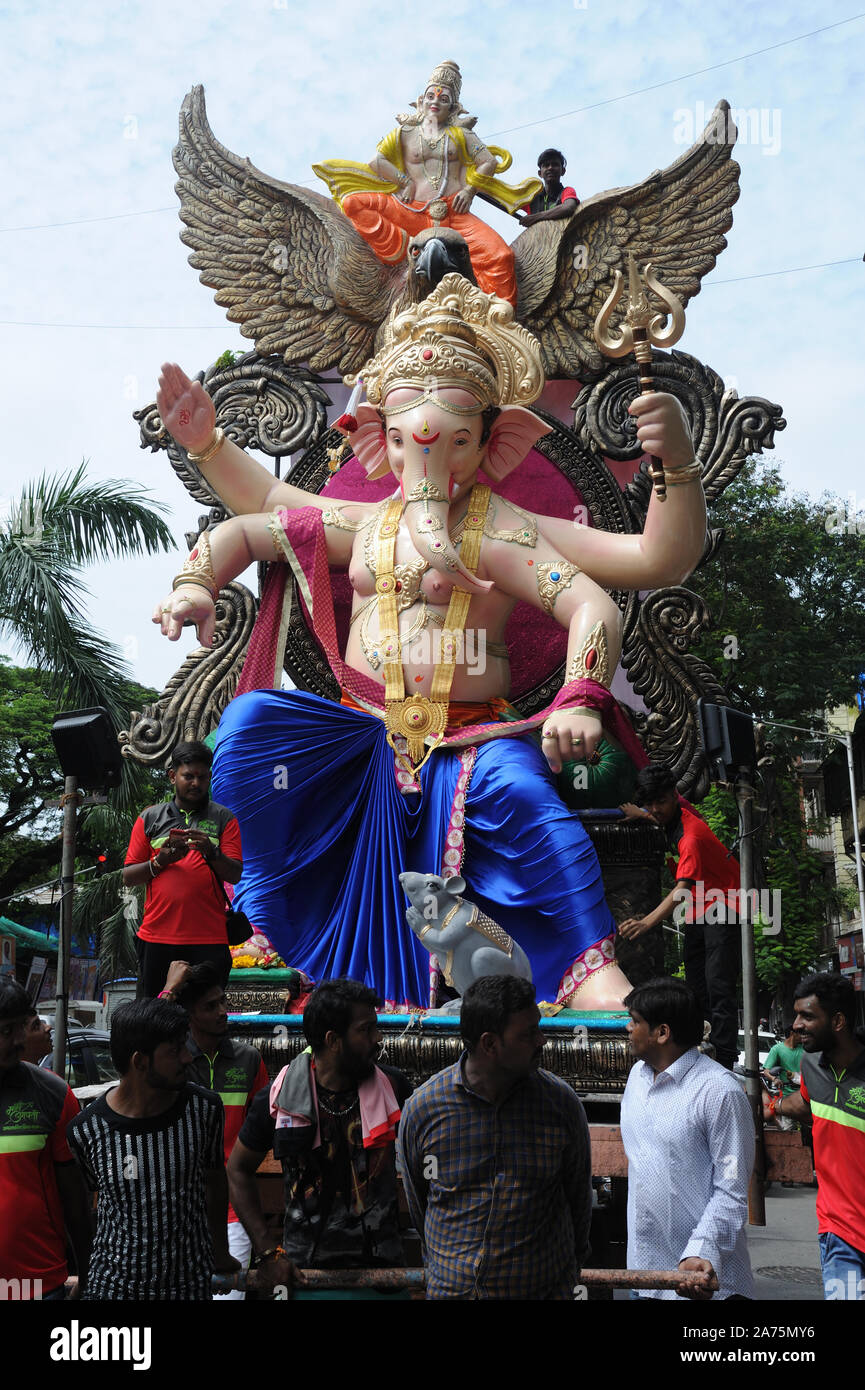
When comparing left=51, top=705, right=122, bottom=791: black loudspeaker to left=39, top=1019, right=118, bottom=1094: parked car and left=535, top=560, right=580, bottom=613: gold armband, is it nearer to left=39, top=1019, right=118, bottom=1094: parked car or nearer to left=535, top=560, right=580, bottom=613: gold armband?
left=535, top=560, right=580, bottom=613: gold armband

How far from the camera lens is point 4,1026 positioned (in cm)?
335

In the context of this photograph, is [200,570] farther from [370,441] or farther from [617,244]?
[617,244]

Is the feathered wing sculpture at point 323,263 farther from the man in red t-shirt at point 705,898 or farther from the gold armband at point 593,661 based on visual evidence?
the man in red t-shirt at point 705,898

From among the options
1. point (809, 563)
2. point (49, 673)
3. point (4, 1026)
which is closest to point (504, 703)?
point (4, 1026)

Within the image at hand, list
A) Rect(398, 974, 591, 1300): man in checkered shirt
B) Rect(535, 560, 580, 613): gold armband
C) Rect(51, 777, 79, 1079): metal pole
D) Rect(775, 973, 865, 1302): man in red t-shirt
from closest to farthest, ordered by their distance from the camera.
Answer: Rect(398, 974, 591, 1300): man in checkered shirt < Rect(775, 973, 865, 1302): man in red t-shirt < Rect(51, 777, 79, 1079): metal pole < Rect(535, 560, 580, 613): gold armband

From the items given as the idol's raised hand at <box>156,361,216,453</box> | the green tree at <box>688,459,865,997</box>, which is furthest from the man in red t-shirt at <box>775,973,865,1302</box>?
the green tree at <box>688,459,865,997</box>

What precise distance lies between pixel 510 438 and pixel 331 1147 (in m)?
4.40

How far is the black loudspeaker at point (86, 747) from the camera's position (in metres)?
6.28

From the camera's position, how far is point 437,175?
7824 millimetres

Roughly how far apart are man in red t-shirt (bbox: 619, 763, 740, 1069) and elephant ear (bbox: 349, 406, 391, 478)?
2.04 m

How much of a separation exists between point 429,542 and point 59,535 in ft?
30.7

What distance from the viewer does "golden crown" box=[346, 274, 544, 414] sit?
648 cm

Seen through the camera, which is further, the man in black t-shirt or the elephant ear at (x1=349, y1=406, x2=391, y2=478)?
the elephant ear at (x1=349, y1=406, x2=391, y2=478)

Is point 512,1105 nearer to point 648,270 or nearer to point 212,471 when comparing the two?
point 648,270
